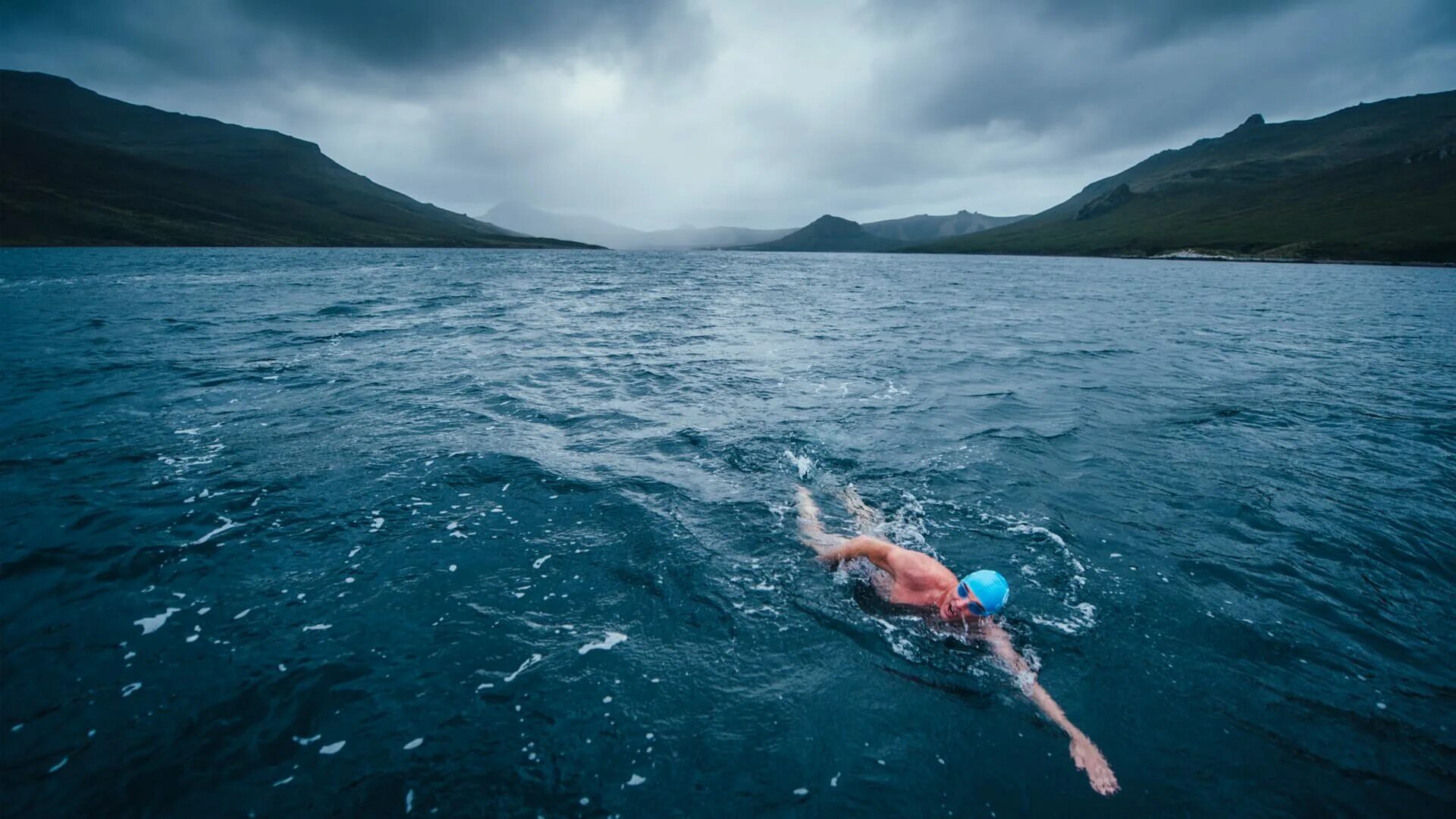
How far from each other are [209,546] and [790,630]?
9243 millimetres

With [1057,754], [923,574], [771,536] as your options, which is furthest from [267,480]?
[1057,754]

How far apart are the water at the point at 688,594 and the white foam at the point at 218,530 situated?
0.08m

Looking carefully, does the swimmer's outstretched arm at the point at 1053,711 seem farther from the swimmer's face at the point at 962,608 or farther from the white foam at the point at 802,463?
the white foam at the point at 802,463

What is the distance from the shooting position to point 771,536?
9.77 m

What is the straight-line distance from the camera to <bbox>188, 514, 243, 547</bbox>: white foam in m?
8.90

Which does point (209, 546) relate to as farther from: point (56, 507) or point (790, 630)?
point (790, 630)

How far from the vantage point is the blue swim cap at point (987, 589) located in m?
7.33

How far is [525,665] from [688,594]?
2419mm

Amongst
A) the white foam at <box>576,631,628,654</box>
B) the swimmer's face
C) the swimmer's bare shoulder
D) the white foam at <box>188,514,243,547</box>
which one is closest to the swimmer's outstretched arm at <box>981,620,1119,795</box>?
the swimmer's face

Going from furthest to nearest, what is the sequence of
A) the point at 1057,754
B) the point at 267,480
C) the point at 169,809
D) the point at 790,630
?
the point at 267,480
the point at 790,630
the point at 1057,754
the point at 169,809

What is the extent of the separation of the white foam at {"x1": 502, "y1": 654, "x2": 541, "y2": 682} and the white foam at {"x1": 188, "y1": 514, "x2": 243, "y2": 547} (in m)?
6.27

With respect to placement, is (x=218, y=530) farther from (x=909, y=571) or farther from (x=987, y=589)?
(x=987, y=589)

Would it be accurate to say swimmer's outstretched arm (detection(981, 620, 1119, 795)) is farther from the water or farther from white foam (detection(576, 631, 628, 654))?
white foam (detection(576, 631, 628, 654))

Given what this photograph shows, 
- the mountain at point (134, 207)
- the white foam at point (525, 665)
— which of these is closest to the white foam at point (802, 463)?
the white foam at point (525, 665)
